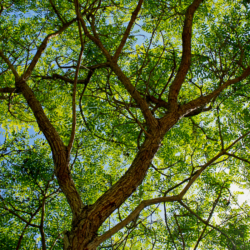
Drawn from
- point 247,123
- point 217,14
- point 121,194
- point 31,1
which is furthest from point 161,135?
point 31,1

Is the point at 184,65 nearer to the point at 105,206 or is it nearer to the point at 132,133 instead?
the point at 132,133

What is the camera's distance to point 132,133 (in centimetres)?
407

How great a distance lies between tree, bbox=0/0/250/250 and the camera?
9.32 ft

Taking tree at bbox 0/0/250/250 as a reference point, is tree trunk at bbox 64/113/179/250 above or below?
below

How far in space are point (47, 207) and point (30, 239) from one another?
21.2 inches

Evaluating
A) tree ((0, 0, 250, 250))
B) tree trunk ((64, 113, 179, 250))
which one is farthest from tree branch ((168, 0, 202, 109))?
tree trunk ((64, 113, 179, 250))

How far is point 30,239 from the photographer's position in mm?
3361

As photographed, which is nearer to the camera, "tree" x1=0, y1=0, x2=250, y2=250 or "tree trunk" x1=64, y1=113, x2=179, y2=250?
"tree trunk" x1=64, y1=113, x2=179, y2=250

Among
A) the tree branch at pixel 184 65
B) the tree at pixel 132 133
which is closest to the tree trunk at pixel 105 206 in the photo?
the tree at pixel 132 133

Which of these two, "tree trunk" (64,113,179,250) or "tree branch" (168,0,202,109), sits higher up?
"tree branch" (168,0,202,109)

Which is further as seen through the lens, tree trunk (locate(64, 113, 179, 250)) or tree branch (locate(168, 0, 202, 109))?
tree branch (locate(168, 0, 202, 109))

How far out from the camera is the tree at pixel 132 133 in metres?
2.84

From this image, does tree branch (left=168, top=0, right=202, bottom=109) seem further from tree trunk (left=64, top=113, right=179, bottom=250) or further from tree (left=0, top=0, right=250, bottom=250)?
tree trunk (left=64, top=113, right=179, bottom=250)

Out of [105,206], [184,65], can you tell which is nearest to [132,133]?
[184,65]
